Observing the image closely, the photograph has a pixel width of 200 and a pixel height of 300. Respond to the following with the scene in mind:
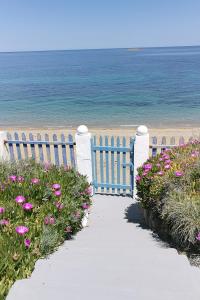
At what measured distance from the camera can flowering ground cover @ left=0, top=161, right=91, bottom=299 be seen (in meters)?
3.26

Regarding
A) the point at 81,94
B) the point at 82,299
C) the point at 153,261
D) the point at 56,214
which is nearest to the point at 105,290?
the point at 82,299

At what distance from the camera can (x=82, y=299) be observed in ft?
8.57

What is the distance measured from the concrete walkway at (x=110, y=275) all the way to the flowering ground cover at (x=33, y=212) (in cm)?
19

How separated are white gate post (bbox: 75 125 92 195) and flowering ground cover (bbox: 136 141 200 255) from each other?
187cm

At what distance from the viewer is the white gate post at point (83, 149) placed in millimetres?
7473

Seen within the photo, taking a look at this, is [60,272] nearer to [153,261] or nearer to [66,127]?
[153,261]

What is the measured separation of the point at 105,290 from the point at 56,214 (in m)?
1.76

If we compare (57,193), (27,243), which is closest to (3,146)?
(57,193)

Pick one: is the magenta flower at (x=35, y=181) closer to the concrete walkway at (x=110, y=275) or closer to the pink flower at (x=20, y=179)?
the pink flower at (x=20, y=179)

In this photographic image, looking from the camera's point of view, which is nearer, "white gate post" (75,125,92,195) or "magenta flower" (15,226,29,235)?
"magenta flower" (15,226,29,235)

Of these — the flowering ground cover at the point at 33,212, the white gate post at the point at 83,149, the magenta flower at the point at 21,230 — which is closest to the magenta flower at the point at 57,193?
the flowering ground cover at the point at 33,212

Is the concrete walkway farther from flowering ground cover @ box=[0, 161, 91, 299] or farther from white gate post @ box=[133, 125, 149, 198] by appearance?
white gate post @ box=[133, 125, 149, 198]

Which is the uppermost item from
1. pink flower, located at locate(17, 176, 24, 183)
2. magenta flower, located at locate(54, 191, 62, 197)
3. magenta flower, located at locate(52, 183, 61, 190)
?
pink flower, located at locate(17, 176, 24, 183)

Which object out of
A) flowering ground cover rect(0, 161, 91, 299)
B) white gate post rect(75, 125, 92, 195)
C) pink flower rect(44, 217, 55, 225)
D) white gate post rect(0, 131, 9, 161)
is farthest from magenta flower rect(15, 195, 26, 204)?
white gate post rect(0, 131, 9, 161)
